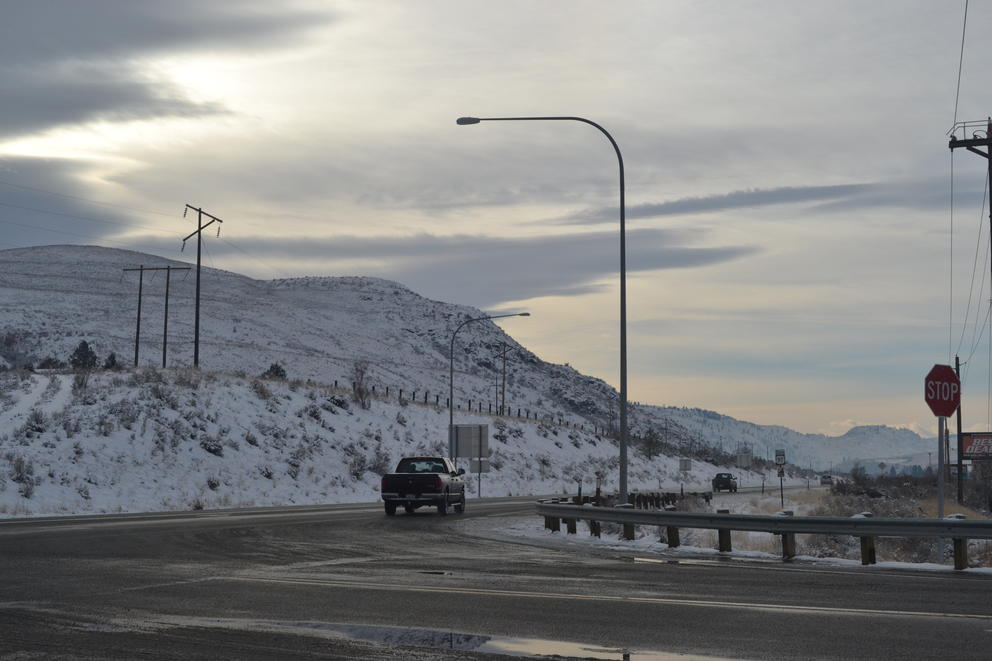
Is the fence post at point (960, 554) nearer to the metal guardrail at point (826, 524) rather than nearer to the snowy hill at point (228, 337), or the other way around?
the metal guardrail at point (826, 524)

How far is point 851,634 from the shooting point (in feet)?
32.4

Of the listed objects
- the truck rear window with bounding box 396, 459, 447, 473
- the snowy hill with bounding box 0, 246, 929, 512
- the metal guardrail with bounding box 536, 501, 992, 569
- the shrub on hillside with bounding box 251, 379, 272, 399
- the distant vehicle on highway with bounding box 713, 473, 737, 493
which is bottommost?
the distant vehicle on highway with bounding box 713, 473, 737, 493

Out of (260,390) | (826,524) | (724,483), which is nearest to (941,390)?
(826,524)

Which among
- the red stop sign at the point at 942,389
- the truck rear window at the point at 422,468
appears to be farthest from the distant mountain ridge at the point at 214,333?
the red stop sign at the point at 942,389

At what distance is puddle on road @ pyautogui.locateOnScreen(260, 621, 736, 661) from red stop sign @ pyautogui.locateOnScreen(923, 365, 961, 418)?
38.8ft

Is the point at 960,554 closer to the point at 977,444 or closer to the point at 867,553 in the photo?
the point at 867,553

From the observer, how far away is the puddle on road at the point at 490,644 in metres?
8.77

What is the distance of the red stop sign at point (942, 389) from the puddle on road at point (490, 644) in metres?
11.8

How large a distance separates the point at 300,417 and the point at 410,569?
162ft

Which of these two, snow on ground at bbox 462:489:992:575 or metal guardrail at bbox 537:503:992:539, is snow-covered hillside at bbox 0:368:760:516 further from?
metal guardrail at bbox 537:503:992:539

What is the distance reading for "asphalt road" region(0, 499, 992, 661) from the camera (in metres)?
9.27

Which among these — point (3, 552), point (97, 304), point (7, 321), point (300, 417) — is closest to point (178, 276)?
point (97, 304)

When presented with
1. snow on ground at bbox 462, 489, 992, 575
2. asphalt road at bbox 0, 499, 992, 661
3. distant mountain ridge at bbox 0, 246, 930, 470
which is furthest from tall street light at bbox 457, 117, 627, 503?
distant mountain ridge at bbox 0, 246, 930, 470

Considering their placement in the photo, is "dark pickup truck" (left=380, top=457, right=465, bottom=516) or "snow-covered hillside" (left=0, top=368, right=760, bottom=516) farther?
"snow-covered hillside" (left=0, top=368, right=760, bottom=516)
